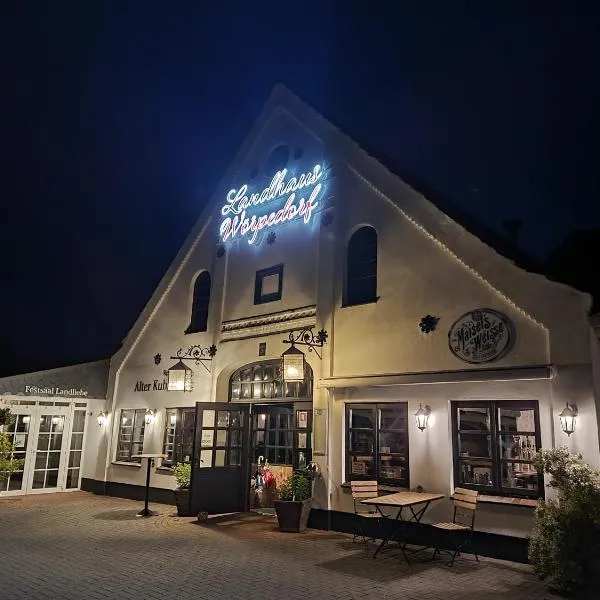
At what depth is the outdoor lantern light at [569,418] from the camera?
795cm

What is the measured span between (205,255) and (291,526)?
792 centimetres

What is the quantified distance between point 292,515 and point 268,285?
18.1 feet

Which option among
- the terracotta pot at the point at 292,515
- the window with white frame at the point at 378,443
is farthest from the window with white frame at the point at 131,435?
the window with white frame at the point at 378,443

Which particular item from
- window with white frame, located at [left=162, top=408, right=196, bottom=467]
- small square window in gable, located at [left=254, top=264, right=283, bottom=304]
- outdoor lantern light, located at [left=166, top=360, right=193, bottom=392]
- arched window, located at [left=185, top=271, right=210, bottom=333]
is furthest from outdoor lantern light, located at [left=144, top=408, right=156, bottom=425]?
small square window in gable, located at [left=254, top=264, right=283, bottom=304]

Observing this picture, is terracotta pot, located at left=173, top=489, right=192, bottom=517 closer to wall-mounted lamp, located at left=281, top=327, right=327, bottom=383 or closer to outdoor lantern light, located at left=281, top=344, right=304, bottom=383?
wall-mounted lamp, located at left=281, top=327, right=327, bottom=383

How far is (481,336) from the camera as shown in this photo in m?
9.13

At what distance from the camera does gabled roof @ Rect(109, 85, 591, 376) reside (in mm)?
8469

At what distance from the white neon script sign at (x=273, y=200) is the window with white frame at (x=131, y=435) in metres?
5.88

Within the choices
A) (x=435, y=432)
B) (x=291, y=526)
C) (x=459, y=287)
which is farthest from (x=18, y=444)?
(x=459, y=287)

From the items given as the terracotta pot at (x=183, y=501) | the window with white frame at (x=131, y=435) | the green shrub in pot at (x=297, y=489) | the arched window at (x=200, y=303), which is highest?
the arched window at (x=200, y=303)

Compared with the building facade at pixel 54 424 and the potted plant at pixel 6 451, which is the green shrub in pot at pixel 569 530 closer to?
the potted plant at pixel 6 451

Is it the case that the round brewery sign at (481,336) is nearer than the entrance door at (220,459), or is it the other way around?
the round brewery sign at (481,336)

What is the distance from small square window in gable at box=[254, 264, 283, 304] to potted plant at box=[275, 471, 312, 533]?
4.33 m

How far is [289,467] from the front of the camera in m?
12.2
